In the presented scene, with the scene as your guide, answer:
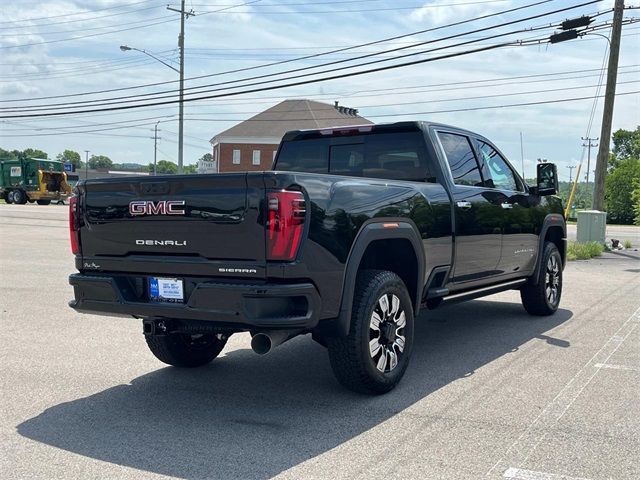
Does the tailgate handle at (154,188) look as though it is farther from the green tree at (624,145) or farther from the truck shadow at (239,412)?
the green tree at (624,145)

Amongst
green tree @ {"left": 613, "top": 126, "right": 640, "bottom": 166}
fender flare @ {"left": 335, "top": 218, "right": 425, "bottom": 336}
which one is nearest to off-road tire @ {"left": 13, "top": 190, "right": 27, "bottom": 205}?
fender flare @ {"left": 335, "top": 218, "right": 425, "bottom": 336}

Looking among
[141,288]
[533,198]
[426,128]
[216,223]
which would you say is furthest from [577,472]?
[533,198]

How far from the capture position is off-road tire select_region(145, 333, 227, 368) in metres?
5.52

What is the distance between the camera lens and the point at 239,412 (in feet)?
15.1

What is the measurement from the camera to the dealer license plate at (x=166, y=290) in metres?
4.37

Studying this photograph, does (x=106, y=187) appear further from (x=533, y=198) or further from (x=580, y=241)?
(x=580, y=241)

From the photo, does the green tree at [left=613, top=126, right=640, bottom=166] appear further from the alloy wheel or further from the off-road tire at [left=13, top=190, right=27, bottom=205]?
the alloy wheel

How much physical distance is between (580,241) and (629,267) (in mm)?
4450

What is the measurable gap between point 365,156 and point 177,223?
246 cm

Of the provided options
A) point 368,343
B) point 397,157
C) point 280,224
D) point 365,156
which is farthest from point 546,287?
point 280,224

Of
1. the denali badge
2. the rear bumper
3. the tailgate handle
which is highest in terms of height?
the tailgate handle

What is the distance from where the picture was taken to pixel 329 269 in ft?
14.2

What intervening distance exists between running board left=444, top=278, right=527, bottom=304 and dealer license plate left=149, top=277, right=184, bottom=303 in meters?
2.60

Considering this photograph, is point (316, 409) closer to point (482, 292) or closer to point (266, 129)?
point (482, 292)
